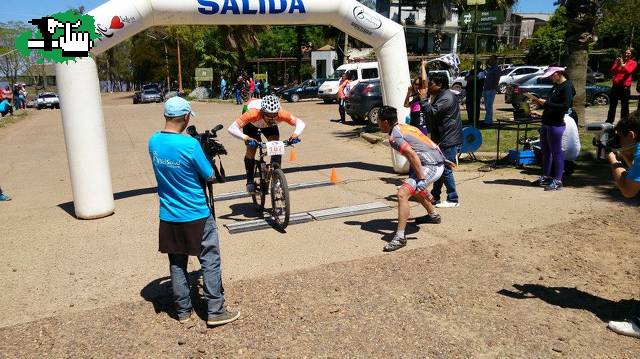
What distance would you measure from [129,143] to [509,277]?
13.9 m

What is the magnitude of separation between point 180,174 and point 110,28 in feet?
14.0

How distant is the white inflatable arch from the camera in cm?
678

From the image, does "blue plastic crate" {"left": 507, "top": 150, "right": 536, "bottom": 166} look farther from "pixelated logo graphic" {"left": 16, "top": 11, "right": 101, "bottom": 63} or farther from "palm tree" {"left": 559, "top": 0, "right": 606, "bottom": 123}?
"pixelated logo graphic" {"left": 16, "top": 11, "right": 101, "bottom": 63}

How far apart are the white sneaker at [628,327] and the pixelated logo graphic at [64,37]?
6842 millimetres

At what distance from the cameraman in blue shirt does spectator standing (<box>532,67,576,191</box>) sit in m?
4.12

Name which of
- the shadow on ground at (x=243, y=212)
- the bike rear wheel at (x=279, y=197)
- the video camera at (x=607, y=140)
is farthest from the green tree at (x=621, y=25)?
the video camera at (x=607, y=140)

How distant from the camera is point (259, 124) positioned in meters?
6.99

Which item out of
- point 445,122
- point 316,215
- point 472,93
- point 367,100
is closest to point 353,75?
point 367,100

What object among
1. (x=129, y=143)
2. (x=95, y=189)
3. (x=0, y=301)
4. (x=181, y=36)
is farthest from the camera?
(x=181, y=36)

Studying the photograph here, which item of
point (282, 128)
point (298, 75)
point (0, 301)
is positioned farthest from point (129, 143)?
point (298, 75)

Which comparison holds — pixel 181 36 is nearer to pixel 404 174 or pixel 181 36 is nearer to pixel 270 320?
pixel 404 174

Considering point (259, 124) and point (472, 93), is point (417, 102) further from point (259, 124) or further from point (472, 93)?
point (472, 93)

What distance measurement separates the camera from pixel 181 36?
175ft

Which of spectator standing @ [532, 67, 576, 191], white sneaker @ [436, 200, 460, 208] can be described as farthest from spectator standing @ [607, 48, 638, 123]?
white sneaker @ [436, 200, 460, 208]
